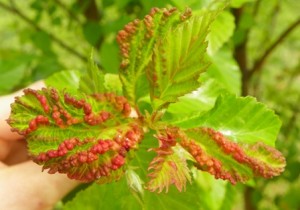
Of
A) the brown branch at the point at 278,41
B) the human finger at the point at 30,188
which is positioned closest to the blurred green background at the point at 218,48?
the brown branch at the point at 278,41

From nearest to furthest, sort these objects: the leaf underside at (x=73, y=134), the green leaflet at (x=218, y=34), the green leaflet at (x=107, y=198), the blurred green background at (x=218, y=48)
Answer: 1. the leaf underside at (x=73, y=134)
2. the green leaflet at (x=107, y=198)
3. the green leaflet at (x=218, y=34)
4. the blurred green background at (x=218, y=48)

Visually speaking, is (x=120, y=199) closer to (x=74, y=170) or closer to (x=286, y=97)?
(x=74, y=170)

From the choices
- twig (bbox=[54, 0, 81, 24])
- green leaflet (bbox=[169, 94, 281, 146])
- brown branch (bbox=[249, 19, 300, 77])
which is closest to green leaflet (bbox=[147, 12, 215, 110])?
green leaflet (bbox=[169, 94, 281, 146])

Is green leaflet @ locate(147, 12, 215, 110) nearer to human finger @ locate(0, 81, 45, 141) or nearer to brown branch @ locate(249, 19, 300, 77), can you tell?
human finger @ locate(0, 81, 45, 141)

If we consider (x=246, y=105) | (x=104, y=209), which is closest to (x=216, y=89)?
(x=246, y=105)

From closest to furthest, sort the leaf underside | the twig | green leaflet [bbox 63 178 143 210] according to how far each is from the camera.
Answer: the leaf underside → green leaflet [bbox 63 178 143 210] → the twig

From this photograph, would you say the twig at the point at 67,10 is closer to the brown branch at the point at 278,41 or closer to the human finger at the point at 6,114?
the brown branch at the point at 278,41
